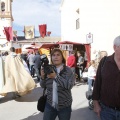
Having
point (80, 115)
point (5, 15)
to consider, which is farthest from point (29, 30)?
point (80, 115)

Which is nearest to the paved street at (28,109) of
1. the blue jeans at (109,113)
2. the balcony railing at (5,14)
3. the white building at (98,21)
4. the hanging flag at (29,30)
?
the blue jeans at (109,113)

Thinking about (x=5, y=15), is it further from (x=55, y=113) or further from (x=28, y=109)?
(x=55, y=113)

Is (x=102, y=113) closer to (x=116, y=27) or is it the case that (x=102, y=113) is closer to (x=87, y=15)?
(x=116, y=27)

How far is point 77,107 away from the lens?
706 centimetres

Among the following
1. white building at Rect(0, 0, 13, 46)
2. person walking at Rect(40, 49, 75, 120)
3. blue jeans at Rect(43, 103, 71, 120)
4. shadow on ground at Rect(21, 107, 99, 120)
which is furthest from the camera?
white building at Rect(0, 0, 13, 46)

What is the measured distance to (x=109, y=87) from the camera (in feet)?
9.34

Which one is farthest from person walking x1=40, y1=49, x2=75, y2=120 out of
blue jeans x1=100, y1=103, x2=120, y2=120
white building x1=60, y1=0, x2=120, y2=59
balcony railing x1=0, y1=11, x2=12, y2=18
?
balcony railing x1=0, y1=11, x2=12, y2=18

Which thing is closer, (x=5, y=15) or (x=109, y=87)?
(x=109, y=87)

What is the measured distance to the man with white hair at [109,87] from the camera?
9.21ft

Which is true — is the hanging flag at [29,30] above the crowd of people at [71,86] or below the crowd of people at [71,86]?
above

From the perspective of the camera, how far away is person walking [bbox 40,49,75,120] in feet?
10.9

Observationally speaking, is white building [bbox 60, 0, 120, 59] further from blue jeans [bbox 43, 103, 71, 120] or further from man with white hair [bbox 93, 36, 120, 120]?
man with white hair [bbox 93, 36, 120, 120]

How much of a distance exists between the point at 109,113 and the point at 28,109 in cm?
430

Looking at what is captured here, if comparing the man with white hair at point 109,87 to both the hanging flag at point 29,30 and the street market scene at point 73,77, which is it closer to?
the street market scene at point 73,77
